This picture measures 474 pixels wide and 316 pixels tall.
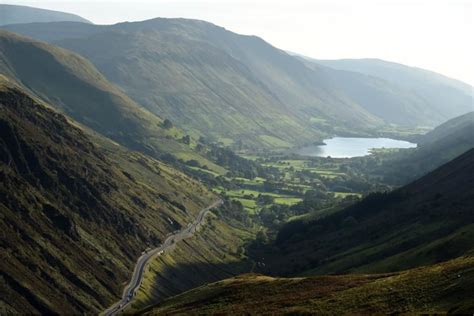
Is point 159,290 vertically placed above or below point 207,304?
below

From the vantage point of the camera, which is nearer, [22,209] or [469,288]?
[469,288]

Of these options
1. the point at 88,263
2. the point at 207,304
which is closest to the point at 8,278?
the point at 88,263

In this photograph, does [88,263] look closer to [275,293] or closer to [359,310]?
[275,293]

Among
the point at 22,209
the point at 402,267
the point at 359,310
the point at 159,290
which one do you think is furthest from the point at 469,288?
the point at 22,209

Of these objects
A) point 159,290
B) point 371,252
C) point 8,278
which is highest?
point 371,252

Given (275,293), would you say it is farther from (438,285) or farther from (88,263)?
(88,263)

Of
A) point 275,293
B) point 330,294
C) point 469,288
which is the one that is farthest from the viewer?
point 275,293

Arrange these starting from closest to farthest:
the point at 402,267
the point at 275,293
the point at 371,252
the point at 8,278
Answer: the point at 275,293
the point at 402,267
the point at 8,278
the point at 371,252
